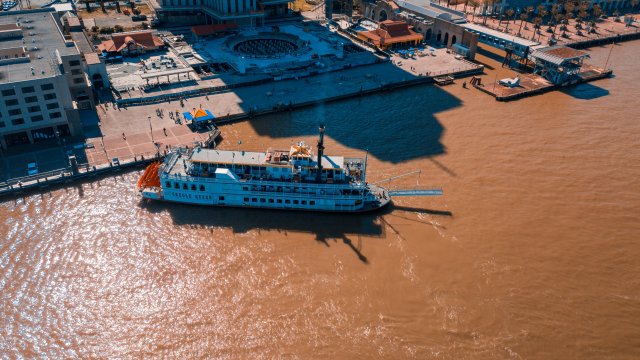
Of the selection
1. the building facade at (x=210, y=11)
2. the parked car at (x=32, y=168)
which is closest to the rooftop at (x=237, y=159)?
the parked car at (x=32, y=168)

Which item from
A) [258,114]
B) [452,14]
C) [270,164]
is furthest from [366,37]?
[270,164]

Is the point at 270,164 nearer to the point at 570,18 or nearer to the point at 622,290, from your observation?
the point at 622,290

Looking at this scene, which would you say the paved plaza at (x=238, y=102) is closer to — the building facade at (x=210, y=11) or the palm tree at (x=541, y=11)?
the building facade at (x=210, y=11)

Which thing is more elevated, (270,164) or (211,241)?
(270,164)

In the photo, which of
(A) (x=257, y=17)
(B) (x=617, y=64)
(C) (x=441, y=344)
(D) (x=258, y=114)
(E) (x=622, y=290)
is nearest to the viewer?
(C) (x=441, y=344)

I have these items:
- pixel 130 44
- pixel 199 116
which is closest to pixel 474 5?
pixel 130 44

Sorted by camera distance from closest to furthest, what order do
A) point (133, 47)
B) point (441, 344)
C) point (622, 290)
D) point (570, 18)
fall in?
point (441, 344), point (622, 290), point (133, 47), point (570, 18)

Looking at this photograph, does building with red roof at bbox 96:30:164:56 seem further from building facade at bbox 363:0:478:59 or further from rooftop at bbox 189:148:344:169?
building facade at bbox 363:0:478:59

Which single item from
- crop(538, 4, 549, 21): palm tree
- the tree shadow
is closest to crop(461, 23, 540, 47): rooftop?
the tree shadow

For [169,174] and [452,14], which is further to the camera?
[452,14]
